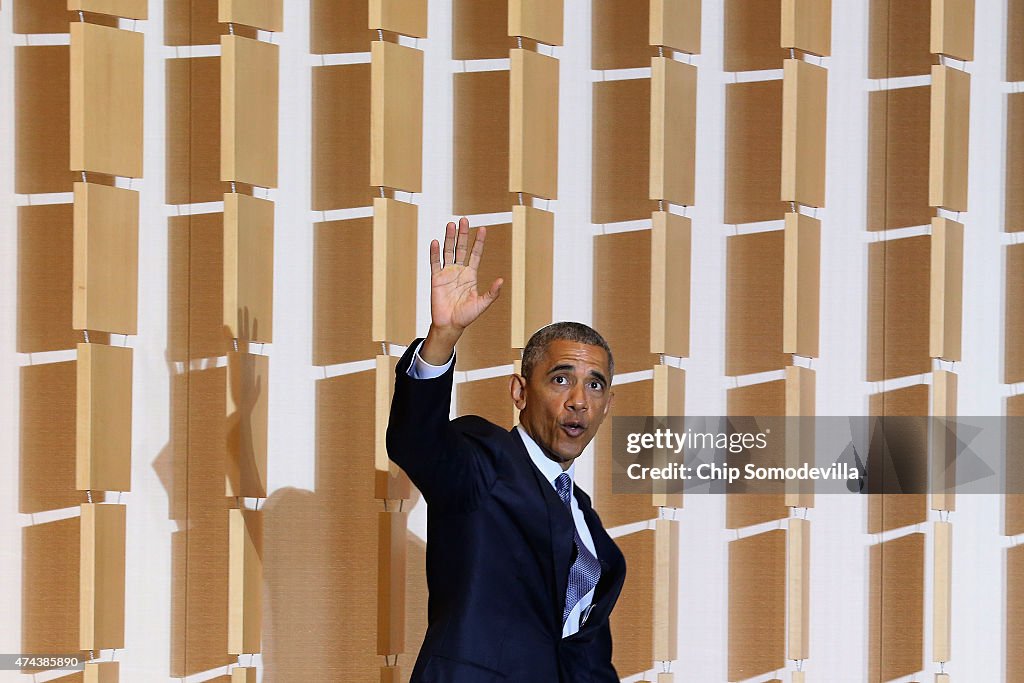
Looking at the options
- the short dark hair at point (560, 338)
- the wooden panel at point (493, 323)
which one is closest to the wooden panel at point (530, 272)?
the wooden panel at point (493, 323)

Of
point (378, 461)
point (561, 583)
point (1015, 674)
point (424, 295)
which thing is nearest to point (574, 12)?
point (424, 295)

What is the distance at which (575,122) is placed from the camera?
126 inches

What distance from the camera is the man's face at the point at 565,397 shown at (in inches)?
85.2

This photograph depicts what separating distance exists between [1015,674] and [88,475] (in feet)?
8.37

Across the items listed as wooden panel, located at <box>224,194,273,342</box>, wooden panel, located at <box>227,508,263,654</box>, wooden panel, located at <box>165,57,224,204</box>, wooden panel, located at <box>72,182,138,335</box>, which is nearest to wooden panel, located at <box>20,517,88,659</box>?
wooden panel, located at <box>227,508,263,654</box>

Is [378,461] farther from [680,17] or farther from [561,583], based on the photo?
[680,17]

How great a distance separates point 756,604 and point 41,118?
232 centimetres

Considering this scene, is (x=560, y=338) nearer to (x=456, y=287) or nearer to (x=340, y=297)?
(x=456, y=287)

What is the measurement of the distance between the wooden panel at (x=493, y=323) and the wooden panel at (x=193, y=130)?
618 millimetres

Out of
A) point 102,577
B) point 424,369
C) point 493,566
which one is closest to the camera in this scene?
point 424,369

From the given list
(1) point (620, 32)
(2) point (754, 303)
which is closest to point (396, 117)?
(1) point (620, 32)

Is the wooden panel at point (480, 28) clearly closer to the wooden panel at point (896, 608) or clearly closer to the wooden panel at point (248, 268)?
the wooden panel at point (248, 268)

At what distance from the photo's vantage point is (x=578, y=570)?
2.16 meters

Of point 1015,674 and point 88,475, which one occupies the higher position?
point 88,475
